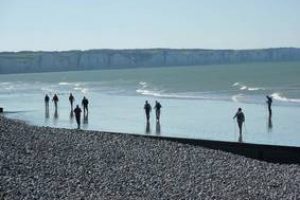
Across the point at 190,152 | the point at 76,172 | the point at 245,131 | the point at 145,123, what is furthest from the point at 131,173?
the point at 145,123

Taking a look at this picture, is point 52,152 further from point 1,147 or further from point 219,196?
point 219,196

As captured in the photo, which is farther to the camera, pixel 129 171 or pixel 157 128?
pixel 157 128

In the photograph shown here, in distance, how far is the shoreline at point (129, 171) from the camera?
11.3 meters

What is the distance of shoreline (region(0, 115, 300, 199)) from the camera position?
11344 mm

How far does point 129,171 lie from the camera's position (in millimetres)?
13445

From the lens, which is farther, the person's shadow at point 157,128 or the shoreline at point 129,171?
the person's shadow at point 157,128

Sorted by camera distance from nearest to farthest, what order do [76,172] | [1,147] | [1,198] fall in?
[1,198]
[76,172]
[1,147]

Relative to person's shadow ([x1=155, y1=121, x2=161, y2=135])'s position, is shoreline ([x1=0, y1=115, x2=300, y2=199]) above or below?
below

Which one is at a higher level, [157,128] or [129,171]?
→ [157,128]

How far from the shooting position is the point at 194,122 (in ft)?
84.9

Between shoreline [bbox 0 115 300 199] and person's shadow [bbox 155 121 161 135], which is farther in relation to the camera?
person's shadow [bbox 155 121 161 135]

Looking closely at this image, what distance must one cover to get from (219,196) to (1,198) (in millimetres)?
3785

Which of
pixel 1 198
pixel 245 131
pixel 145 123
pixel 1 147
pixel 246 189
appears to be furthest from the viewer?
pixel 145 123

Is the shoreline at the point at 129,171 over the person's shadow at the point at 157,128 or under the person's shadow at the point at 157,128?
under
